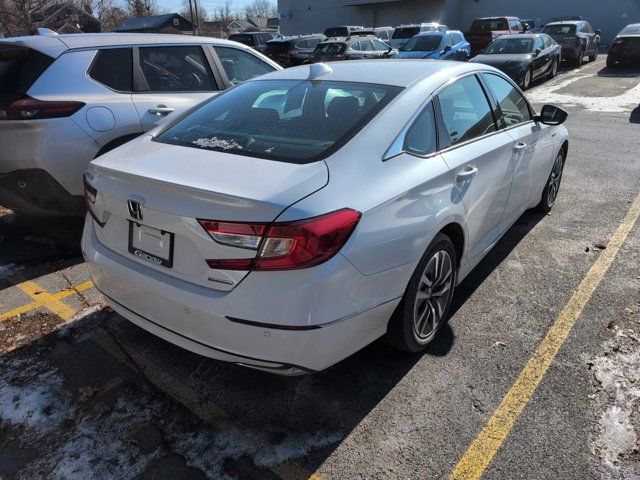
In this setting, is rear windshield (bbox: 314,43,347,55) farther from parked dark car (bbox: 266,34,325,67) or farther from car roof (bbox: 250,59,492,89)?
car roof (bbox: 250,59,492,89)

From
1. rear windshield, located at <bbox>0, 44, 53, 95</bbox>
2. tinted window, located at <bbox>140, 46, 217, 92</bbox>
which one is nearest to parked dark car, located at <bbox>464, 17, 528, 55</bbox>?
tinted window, located at <bbox>140, 46, 217, 92</bbox>

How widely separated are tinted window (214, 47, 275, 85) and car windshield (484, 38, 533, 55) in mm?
11216

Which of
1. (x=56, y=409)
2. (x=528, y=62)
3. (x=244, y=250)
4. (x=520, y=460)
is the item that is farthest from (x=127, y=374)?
(x=528, y=62)

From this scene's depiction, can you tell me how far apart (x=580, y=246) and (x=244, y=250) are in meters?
3.57

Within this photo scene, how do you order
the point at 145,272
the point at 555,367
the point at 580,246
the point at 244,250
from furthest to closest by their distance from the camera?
the point at 580,246 < the point at 555,367 < the point at 145,272 < the point at 244,250

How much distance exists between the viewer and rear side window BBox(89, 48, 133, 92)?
4426 mm

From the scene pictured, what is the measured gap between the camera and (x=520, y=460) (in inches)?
91.0

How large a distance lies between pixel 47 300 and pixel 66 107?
1.54 meters

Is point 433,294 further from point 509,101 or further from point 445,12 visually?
point 445,12

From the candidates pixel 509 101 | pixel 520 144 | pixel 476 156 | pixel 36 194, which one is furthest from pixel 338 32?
pixel 476 156

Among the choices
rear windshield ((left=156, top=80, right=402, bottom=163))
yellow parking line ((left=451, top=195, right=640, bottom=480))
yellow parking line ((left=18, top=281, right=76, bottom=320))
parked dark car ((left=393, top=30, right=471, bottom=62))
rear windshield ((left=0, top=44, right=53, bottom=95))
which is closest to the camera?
yellow parking line ((left=451, top=195, right=640, bottom=480))

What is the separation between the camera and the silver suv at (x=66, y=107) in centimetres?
400

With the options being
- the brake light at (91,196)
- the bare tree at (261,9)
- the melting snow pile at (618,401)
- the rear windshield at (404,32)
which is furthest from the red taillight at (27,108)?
the bare tree at (261,9)

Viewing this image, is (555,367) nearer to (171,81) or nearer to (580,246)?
(580,246)
